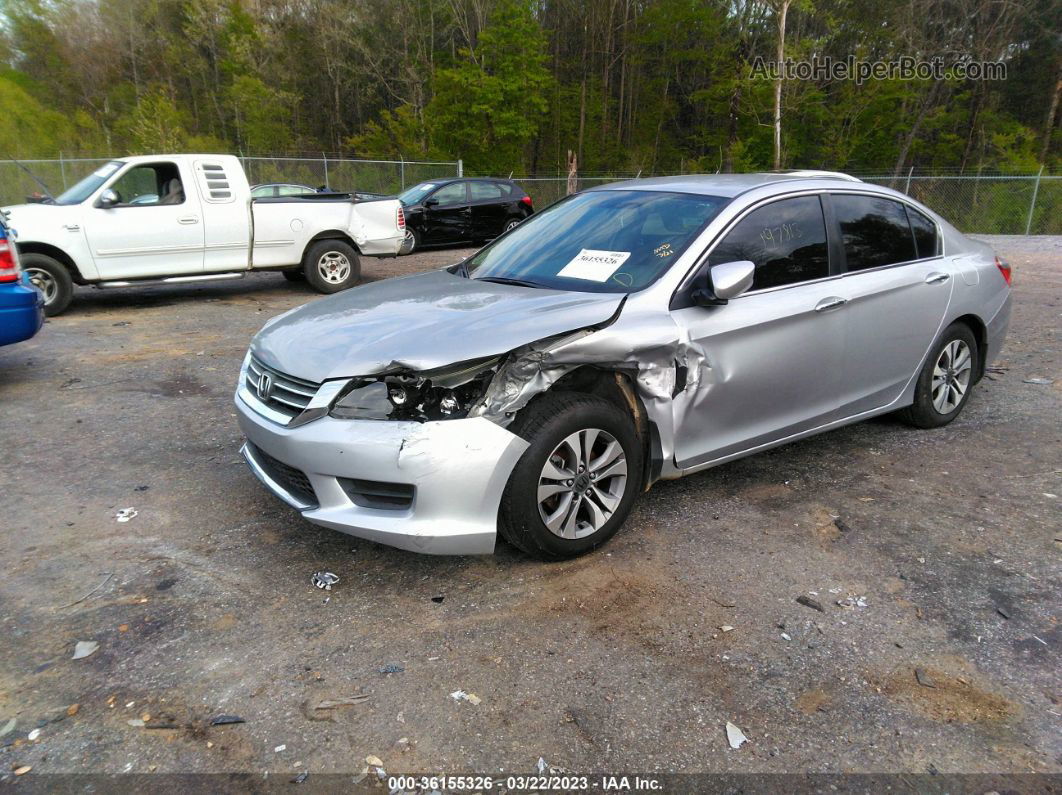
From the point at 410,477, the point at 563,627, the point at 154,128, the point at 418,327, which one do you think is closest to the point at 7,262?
the point at 418,327

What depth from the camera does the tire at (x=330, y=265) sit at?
33.9 feet

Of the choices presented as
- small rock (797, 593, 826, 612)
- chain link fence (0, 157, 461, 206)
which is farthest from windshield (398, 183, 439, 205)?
small rock (797, 593, 826, 612)

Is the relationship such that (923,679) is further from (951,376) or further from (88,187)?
(88,187)

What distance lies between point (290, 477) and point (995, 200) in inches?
868

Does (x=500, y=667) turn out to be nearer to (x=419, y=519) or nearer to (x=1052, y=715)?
(x=419, y=519)

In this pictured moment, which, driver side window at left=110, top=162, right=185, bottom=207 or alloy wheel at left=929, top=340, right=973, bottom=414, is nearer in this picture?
alloy wheel at left=929, top=340, right=973, bottom=414

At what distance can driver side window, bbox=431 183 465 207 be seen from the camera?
15391 millimetres

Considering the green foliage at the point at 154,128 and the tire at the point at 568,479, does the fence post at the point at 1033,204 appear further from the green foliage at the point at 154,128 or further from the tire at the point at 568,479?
the green foliage at the point at 154,128

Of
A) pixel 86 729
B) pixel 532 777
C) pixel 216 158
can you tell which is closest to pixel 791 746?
pixel 532 777

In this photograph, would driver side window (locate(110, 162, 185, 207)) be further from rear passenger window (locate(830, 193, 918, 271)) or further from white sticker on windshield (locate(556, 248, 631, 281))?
rear passenger window (locate(830, 193, 918, 271))

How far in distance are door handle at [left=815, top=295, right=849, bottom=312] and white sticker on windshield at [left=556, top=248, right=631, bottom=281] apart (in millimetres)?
1083

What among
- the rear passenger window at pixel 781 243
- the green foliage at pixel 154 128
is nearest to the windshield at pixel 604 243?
the rear passenger window at pixel 781 243

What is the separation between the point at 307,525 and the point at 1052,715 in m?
3.15

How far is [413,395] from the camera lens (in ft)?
9.91
